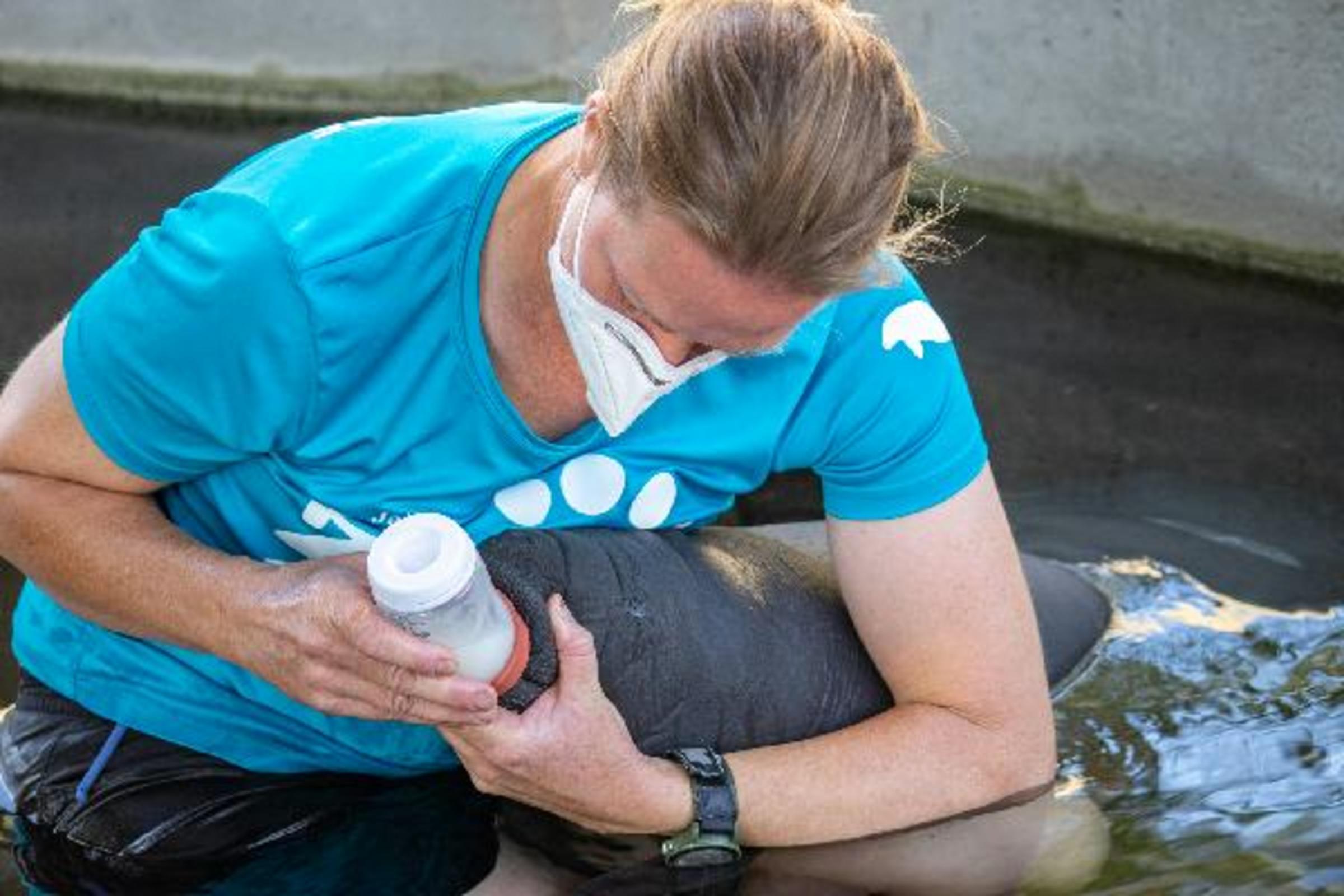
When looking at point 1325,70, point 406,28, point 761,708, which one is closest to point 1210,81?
point 1325,70

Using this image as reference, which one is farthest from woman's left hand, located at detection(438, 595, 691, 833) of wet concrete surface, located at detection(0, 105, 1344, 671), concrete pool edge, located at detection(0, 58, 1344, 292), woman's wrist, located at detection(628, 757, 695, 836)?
concrete pool edge, located at detection(0, 58, 1344, 292)

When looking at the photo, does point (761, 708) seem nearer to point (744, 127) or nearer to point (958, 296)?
point (744, 127)

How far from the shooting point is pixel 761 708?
207 centimetres

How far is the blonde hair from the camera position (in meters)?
1.52

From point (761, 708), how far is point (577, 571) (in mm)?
276

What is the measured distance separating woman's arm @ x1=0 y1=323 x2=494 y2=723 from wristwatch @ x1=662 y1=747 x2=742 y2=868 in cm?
33

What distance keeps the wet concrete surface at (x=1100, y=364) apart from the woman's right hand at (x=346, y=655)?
106 centimetres

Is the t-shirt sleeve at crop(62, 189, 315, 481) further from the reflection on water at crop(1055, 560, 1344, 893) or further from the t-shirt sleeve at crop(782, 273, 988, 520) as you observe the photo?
the reflection on water at crop(1055, 560, 1344, 893)

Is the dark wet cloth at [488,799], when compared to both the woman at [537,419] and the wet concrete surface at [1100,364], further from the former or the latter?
the wet concrete surface at [1100,364]

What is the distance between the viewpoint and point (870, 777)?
204 cm

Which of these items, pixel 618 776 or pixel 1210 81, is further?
pixel 1210 81

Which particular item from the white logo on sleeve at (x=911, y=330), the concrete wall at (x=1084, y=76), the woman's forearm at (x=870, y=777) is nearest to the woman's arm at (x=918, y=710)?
the woman's forearm at (x=870, y=777)

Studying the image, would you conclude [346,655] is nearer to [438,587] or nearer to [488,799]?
[438,587]

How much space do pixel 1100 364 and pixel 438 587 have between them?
7.50ft
